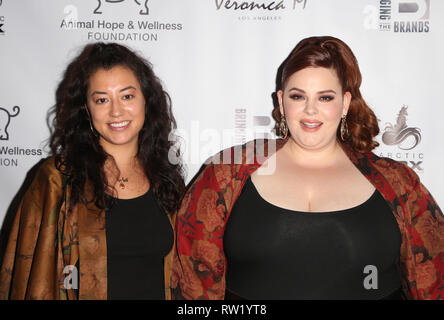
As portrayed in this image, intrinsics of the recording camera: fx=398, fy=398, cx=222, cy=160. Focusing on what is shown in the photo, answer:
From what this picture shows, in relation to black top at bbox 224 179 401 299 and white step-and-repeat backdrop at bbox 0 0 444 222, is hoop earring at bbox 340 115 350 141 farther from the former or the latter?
white step-and-repeat backdrop at bbox 0 0 444 222

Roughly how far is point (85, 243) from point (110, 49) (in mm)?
869

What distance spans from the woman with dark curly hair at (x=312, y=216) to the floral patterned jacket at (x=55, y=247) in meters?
0.36

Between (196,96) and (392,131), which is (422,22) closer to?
(392,131)

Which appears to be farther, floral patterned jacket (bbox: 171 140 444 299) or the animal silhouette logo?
the animal silhouette logo

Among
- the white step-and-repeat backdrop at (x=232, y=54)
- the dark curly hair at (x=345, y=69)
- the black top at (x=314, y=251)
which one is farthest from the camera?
the white step-and-repeat backdrop at (x=232, y=54)

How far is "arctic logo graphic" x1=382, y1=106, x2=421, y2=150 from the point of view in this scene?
231cm

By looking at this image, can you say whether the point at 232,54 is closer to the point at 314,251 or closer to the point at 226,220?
the point at 226,220

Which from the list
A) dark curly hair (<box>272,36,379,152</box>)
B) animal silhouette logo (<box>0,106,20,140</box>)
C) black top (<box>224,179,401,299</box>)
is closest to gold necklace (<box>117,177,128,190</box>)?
black top (<box>224,179,401,299</box>)

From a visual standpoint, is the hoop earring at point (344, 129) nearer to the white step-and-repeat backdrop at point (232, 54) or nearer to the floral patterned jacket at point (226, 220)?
the floral patterned jacket at point (226, 220)

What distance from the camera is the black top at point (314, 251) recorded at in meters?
1.58

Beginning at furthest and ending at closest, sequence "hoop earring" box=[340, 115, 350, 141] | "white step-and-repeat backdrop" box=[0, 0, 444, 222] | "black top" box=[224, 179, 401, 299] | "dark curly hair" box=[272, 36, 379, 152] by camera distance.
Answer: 1. "white step-and-repeat backdrop" box=[0, 0, 444, 222]
2. "hoop earring" box=[340, 115, 350, 141]
3. "dark curly hair" box=[272, 36, 379, 152]
4. "black top" box=[224, 179, 401, 299]

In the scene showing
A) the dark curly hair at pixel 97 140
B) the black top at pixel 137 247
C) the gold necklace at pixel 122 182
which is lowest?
the black top at pixel 137 247

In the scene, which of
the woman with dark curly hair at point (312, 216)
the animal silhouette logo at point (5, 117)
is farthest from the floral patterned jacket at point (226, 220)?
the animal silhouette logo at point (5, 117)

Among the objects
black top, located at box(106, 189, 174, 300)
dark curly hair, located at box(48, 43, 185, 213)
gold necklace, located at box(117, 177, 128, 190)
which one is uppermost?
dark curly hair, located at box(48, 43, 185, 213)
